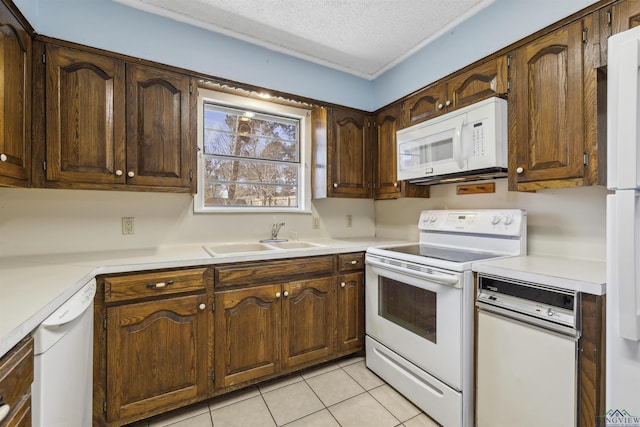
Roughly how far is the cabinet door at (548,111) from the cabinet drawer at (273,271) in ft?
4.22

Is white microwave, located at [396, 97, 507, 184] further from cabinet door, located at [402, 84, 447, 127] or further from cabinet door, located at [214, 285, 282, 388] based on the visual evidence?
cabinet door, located at [214, 285, 282, 388]

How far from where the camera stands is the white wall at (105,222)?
5.62 feet

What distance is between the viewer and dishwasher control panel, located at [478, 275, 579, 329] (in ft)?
3.77

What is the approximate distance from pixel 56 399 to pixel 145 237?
124 cm

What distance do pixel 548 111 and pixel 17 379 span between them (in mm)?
2348

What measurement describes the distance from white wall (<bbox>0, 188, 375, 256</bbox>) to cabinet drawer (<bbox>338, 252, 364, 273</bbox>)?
2.22 feet

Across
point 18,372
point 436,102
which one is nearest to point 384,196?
point 436,102

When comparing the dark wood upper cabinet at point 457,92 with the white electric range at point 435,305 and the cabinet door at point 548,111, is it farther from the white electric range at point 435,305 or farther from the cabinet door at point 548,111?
the white electric range at point 435,305

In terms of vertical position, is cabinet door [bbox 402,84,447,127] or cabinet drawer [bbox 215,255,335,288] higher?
cabinet door [bbox 402,84,447,127]

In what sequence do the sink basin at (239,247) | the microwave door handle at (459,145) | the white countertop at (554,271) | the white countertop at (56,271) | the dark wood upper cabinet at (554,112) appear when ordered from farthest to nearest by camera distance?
the sink basin at (239,247)
the microwave door handle at (459,145)
the dark wood upper cabinet at (554,112)
the white countertop at (554,271)
the white countertop at (56,271)

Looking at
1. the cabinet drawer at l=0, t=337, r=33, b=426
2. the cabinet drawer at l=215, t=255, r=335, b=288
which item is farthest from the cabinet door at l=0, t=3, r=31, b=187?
the cabinet drawer at l=215, t=255, r=335, b=288

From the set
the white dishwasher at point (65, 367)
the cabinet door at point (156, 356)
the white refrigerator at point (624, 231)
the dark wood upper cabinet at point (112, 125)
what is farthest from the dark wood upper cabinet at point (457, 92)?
the white dishwasher at point (65, 367)

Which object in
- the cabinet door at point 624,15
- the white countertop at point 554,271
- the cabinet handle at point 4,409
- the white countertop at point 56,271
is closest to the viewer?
the cabinet handle at point 4,409

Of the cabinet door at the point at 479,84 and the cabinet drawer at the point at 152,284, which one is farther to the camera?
the cabinet door at the point at 479,84
